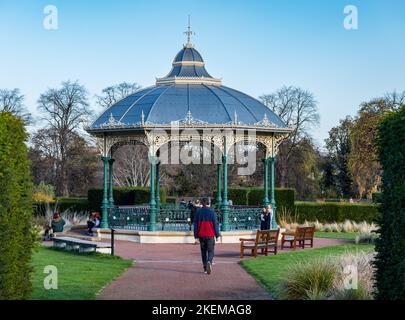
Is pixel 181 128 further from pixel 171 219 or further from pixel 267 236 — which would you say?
pixel 267 236

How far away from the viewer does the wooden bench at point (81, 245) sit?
67.0 ft

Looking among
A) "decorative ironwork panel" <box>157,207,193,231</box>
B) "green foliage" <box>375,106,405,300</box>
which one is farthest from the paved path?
"decorative ironwork panel" <box>157,207,193,231</box>

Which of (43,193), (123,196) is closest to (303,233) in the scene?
(123,196)

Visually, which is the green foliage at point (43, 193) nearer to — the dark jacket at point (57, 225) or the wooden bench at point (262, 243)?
the dark jacket at point (57, 225)

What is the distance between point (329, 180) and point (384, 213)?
55.4 m

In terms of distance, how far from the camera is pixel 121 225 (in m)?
26.4

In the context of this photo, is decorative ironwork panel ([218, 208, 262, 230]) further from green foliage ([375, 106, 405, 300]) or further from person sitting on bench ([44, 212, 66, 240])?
green foliage ([375, 106, 405, 300])

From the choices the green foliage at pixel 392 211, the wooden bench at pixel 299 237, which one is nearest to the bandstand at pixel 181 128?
the wooden bench at pixel 299 237

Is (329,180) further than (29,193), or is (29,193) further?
(329,180)
